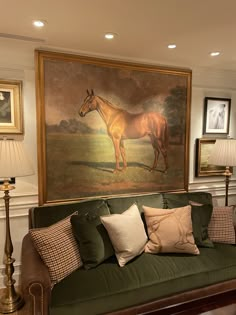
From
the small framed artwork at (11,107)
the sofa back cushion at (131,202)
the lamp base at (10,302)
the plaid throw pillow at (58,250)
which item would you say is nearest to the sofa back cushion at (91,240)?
the plaid throw pillow at (58,250)

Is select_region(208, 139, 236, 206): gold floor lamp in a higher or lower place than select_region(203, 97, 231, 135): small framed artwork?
lower

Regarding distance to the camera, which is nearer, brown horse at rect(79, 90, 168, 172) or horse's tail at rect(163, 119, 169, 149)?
brown horse at rect(79, 90, 168, 172)

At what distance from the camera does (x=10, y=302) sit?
7.23ft

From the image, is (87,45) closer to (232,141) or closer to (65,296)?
(232,141)

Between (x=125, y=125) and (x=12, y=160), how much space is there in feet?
4.57

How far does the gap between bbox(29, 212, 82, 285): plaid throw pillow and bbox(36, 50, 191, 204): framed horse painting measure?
0.65 metres

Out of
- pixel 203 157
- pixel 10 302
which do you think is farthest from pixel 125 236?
pixel 203 157

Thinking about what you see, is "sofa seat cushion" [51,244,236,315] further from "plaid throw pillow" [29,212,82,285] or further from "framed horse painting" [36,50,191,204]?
"framed horse painting" [36,50,191,204]

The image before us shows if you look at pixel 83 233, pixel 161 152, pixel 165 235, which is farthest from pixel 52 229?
pixel 161 152

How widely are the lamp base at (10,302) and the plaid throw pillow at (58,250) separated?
71cm

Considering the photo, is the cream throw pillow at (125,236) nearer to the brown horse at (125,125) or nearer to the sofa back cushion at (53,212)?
the sofa back cushion at (53,212)

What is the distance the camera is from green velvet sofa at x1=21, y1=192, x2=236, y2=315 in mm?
1662

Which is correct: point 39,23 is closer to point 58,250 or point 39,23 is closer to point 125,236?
point 58,250

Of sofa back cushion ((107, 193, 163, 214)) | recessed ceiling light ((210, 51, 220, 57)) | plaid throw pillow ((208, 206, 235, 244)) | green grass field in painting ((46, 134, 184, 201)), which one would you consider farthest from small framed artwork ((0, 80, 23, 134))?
plaid throw pillow ((208, 206, 235, 244))
